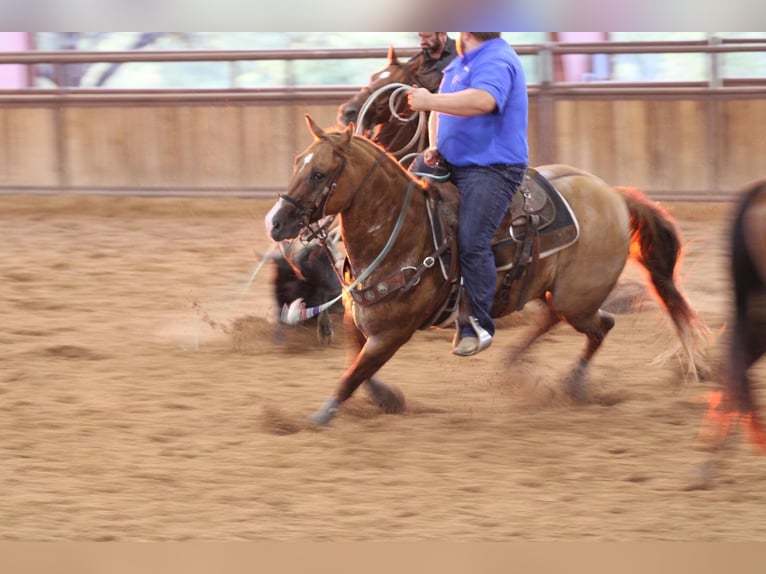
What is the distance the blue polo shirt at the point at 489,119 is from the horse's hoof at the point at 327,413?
1.32 meters

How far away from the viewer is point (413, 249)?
200 inches

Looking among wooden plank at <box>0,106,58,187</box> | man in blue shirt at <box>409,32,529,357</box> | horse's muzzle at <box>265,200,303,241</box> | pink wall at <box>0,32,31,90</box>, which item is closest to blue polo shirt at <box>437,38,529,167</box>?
man in blue shirt at <box>409,32,529,357</box>

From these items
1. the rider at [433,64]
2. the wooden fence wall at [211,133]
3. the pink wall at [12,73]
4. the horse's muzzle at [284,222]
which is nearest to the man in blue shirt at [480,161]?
the horse's muzzle at [284,222]

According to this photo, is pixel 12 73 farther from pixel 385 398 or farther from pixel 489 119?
pixel 489 119

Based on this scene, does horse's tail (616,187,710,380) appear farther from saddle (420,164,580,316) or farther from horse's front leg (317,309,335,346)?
horse's front leg (317,309,335,346)

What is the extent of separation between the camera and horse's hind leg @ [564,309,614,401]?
5.73 meters

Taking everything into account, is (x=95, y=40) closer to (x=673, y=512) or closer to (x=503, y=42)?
(x=503, y=42)

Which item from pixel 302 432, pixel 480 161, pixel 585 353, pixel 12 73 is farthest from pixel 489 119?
pixel 12 73

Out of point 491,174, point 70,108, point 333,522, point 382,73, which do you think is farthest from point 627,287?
point 70,108

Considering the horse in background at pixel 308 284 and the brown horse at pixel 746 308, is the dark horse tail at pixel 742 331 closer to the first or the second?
the brown horse at pixel 746 308

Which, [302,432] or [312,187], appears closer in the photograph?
[312,187]

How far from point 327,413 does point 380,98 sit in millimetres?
2184

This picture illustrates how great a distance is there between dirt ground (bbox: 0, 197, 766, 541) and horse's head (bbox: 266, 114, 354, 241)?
104 cm

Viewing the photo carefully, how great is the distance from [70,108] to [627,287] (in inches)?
257
